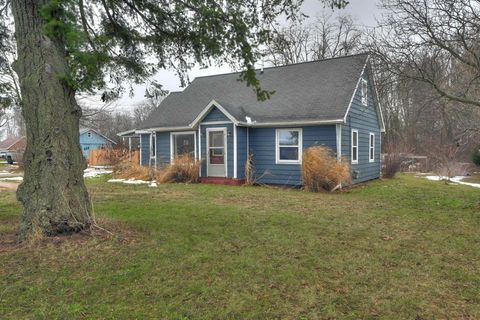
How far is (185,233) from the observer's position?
219 inches

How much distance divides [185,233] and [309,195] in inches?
227

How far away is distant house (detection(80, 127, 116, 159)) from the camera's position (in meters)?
35.6

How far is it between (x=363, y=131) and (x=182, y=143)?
7967 millimetres

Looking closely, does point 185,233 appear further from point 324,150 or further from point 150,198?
point 324,150

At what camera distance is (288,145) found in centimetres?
1303

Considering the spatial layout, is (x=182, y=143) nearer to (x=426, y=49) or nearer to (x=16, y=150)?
(x=426, y=49)

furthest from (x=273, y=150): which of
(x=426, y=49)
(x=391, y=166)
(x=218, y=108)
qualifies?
(x=391, y=166)

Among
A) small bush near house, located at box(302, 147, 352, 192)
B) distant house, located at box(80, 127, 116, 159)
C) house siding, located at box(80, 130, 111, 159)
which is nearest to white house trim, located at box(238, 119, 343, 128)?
small bush near house, located at box(302, 147, 352, 192)

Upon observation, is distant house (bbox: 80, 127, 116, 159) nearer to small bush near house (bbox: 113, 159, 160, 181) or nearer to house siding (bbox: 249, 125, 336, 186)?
small bush near house (bbox: 113, 159, 160, 181)

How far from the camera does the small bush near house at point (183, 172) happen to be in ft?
45.9

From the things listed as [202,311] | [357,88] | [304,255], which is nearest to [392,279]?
[304,255]

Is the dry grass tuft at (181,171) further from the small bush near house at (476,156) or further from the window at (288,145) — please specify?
the small bush near house at (476,156)

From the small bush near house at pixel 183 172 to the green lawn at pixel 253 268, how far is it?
6.67 m

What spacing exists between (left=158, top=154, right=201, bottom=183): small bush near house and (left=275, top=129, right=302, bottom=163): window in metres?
3.34
